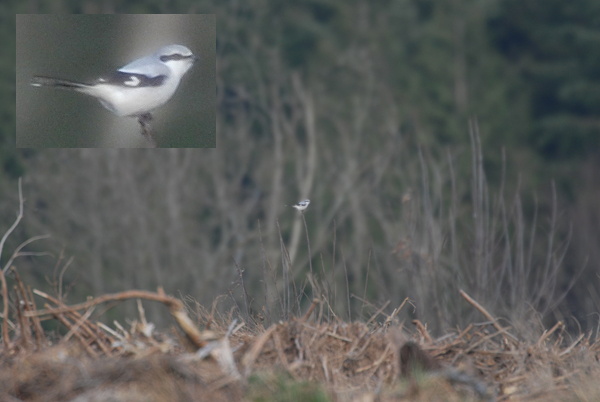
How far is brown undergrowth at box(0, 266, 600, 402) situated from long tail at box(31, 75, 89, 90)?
1818 mm

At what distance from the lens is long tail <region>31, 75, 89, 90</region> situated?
14.5ft

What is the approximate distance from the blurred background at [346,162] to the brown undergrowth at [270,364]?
207 cm

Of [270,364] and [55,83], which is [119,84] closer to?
[55,83]

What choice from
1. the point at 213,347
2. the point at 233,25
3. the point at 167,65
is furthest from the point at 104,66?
the point at 233,25

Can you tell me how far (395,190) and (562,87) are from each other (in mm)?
9397

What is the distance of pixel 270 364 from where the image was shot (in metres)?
2.78

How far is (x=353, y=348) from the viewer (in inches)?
114

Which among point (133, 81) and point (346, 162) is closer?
point (133, 81)

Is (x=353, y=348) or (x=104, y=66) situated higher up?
(x=104, y=66)

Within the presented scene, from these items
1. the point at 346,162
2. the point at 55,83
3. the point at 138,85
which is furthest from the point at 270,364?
the point at 346,162

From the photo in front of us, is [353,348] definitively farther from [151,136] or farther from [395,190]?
[395,190]

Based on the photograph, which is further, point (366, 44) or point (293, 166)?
point (366, 44)

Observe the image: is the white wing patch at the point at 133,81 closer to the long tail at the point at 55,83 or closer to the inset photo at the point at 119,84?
the inset photo at the point at 119,84

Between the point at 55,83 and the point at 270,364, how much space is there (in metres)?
2.69
